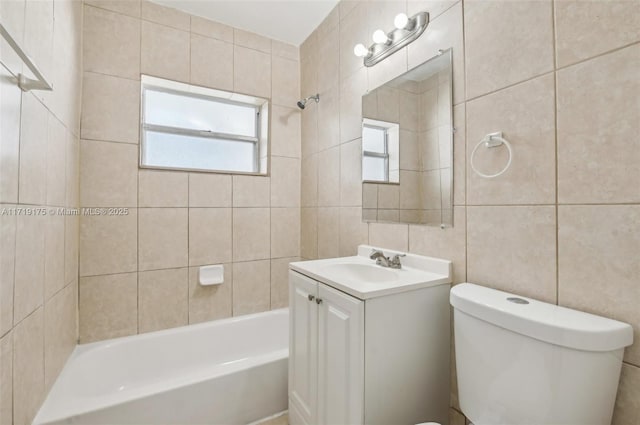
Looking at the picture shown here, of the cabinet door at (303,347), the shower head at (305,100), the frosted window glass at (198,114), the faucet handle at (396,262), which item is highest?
the shower head at (305,100)

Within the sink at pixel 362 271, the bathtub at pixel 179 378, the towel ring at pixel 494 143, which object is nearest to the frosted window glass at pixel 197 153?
the bathtub at pixel 179 378

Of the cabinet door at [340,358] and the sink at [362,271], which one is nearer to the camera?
the cabinet door at [340,358]

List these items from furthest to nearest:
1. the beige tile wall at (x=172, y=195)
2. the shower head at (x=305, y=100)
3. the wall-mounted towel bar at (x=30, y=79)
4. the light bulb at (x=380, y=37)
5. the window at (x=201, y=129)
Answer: the shower head at (x=305, y=100) < the window at (x=201, y=129) < the beige tile wall at (x=172, y=195) < the light bulb at (x=380, y=37) < the wall-mounted towel bar at (x=30, y=79)

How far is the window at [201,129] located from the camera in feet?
6.74

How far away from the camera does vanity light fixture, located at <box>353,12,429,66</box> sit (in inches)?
53.3

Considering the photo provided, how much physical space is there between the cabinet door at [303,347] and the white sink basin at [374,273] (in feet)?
0.27

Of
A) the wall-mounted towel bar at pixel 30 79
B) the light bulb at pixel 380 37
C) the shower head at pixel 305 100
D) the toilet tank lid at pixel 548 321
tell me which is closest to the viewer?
the toilet tank lid at pixel 548 321

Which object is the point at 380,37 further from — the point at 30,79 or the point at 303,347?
the point at 303,347

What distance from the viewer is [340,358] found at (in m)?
1.09

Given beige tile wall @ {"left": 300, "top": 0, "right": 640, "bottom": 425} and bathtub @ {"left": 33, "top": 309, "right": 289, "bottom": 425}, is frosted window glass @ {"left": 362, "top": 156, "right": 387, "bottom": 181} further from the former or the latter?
bathtub @ {"left": 33, "top": 309, "right": 289, "bottom": 425}

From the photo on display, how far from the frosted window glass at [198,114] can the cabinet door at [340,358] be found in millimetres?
1701

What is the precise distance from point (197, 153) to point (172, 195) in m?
0.41

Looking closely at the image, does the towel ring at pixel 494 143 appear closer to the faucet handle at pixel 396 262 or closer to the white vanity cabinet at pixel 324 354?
the faucet handle at pixel 396 262

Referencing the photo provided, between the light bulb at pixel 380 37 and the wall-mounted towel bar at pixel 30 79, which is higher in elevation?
the light bulb at pixel 380 37
